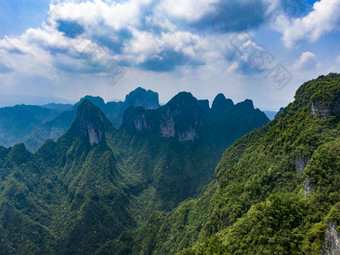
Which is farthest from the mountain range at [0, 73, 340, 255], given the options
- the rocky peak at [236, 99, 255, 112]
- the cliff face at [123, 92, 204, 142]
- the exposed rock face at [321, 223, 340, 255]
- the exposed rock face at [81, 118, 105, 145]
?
the rocky peak at [236, 99, 255, 112]

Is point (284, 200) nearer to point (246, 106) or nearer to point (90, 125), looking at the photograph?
point (90, 125)

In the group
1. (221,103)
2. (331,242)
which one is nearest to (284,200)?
(331,242)

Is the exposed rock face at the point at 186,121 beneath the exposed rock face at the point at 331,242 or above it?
above

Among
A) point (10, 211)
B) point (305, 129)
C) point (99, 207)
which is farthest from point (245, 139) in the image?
point (10, 211)

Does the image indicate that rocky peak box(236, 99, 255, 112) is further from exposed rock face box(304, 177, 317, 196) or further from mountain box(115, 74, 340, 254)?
exposed rock face box(304, 177, 317, 196)

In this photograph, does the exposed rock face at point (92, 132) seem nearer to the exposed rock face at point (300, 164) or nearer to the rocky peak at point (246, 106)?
the exposed rock face at point (300, 164)

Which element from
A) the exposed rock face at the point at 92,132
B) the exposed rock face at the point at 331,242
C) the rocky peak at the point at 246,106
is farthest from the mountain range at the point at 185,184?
the rocky peak at the point at 246,106

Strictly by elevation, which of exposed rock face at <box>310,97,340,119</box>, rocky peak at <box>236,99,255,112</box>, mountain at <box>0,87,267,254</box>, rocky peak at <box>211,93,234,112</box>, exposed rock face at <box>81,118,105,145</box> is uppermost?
rocky peak at <box>211,93,234,112</box>
